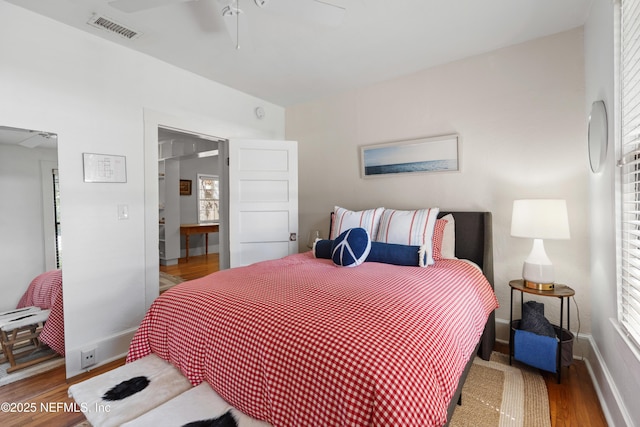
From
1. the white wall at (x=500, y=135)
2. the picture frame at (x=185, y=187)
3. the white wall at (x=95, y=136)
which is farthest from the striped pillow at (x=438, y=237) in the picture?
the picture frame at (x=185, y=187)

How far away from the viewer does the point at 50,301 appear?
2.16m

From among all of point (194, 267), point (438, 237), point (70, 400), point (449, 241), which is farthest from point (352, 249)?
point (194, 267)

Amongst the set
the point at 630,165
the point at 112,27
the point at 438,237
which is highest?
the point at 112,27

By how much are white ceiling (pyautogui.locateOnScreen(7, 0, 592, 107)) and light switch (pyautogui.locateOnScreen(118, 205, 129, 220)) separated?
4.24ft

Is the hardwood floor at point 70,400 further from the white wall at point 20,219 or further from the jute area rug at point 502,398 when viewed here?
the white wall at point 20,219

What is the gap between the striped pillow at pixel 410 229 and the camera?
238 centimetres

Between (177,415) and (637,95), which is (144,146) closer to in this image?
(177,415)

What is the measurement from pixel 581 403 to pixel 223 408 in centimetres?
199

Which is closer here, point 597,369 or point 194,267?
point 597,369

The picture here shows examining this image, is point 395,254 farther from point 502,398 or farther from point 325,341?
point 325,341

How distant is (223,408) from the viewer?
1.20m

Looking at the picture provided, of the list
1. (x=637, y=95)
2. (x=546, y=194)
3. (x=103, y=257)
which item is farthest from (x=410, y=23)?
(x=103, y=257)

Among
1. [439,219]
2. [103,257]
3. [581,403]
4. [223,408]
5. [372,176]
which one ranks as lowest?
[581,403]

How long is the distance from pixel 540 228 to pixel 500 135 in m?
0.93
